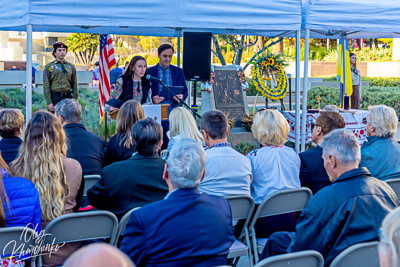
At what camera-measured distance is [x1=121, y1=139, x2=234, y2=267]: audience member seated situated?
1814 mm

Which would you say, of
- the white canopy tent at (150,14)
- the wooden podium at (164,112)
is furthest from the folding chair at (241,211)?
the wooden podium at (164,112)

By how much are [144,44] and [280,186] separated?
1059 inches

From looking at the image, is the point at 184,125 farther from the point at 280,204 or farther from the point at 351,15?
the point at 351,15

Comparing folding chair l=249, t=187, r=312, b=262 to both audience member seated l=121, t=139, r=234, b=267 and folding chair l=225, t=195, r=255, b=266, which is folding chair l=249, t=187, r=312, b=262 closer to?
folding chair l=225, t=195, r=255, b=266

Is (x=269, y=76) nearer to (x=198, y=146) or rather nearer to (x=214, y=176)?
(x=214, y=176)

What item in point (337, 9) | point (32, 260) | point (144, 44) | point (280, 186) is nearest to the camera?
point (32, 260)

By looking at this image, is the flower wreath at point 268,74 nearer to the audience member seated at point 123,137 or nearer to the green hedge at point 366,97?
the audience member seated at point 123,137

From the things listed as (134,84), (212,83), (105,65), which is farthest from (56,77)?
(212,83)

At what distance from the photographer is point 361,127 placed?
694 cm

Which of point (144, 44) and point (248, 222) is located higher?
point (144, 44)

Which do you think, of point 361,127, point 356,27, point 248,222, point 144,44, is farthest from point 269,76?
point 144,44

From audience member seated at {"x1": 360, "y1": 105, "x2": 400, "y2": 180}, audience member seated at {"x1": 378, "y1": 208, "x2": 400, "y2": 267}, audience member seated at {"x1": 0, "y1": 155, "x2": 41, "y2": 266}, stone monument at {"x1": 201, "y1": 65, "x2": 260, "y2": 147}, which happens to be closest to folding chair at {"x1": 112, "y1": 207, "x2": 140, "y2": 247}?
audience member seated at {"x1": 0, "y1": 155, "x2": 41, "y2": 266}

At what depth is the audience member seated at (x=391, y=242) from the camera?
1.09m

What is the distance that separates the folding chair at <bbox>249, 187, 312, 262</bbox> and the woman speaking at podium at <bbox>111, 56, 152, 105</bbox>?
312cm
